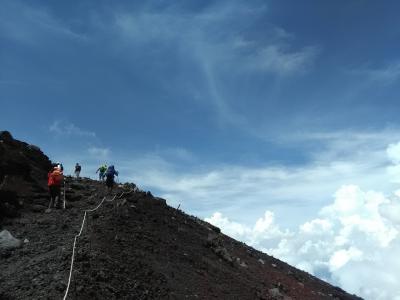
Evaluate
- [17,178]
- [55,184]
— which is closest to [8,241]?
[55,184]

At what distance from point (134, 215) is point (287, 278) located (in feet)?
58.6

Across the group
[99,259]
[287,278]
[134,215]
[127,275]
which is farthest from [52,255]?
[287,278]

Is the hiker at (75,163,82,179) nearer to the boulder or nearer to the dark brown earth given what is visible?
the dark brown earth

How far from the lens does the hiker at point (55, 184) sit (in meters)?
25.5

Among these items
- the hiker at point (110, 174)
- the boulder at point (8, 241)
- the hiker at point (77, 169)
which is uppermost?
the hiker at point (77, 169)

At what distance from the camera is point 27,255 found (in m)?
19.0

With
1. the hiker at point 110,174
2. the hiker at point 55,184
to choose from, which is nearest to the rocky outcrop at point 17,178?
the hiker at point 55,184

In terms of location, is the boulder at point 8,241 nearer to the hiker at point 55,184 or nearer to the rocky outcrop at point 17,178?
the rocky outcrop at point 17,178

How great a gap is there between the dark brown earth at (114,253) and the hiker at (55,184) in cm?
76

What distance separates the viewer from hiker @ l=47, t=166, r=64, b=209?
25.5 m

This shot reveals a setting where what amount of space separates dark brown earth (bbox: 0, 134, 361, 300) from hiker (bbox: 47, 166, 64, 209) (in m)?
0.76

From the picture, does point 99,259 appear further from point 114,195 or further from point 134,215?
point 114,195

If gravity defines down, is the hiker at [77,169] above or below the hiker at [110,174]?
above

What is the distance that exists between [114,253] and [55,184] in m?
7.39
